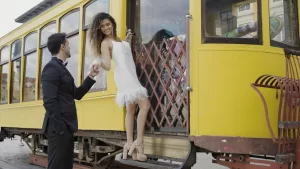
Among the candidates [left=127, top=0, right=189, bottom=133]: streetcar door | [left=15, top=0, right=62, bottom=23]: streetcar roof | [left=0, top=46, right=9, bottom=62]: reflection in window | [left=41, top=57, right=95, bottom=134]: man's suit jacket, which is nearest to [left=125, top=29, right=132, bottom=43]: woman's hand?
[left=127, top=0, right=189, bottom=133]: streetcar door

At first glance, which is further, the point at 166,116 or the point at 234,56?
the point at 166,116

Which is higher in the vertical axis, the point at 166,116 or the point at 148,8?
the point at 148,8

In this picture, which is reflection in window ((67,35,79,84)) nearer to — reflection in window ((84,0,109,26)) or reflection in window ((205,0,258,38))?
reflection in window ((84,0,109,26))

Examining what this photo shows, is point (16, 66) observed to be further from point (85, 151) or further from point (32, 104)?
point (85, 151)

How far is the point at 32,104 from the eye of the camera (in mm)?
7223

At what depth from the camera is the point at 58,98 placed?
132 inches

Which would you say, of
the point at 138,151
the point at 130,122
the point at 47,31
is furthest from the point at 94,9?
the point at 138,151

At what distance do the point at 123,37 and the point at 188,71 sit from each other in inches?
50.3

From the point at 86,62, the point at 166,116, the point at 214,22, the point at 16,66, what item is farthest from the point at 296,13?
the point at 16,66

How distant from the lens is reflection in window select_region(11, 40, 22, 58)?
821 centimetres

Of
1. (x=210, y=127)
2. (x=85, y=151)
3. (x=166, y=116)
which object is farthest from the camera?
(x=85, y=151)

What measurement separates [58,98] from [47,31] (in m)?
3.94

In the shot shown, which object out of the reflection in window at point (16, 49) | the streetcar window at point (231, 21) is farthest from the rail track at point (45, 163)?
the streetcar window at point (231, 21)

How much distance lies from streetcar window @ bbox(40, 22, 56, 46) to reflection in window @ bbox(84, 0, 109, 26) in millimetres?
1234
